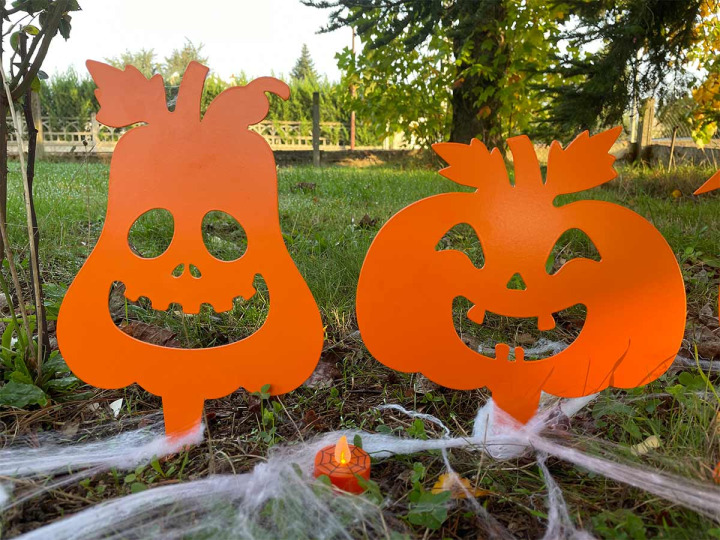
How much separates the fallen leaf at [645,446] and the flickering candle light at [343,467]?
0.61 metres

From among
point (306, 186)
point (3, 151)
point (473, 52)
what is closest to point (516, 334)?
point (3, 151)

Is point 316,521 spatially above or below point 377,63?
below

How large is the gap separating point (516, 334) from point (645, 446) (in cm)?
69

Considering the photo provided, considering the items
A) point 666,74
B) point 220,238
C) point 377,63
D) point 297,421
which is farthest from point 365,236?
point 377,63

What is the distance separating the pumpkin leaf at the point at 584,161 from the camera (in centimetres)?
135

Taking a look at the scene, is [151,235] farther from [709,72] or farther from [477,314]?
[709,72]

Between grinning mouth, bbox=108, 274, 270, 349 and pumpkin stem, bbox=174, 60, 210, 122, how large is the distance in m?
0.68

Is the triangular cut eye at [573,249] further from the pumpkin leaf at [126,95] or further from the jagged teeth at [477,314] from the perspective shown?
the pumpkin leaf at [126,95]

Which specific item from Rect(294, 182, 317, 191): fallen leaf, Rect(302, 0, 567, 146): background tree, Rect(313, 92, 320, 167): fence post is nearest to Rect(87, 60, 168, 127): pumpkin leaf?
Rect(302, 0, 567, 146): background tree

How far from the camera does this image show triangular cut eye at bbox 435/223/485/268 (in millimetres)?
2627

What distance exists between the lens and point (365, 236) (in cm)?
284

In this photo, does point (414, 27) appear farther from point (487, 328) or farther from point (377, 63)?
point (377, 63)

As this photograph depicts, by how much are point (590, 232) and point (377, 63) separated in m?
6.52

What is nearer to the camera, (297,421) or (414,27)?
(297,421)
